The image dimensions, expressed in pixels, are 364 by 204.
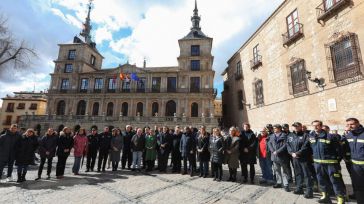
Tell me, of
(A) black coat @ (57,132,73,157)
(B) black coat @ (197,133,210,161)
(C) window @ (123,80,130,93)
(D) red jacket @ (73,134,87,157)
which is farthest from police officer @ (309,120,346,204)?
(C) window @ (123,80,130,93)

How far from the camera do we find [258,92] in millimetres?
19547

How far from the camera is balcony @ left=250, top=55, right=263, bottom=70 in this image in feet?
62.0

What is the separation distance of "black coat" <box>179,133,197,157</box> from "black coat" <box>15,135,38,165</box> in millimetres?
→ 5833

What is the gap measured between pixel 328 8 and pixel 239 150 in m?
10.9

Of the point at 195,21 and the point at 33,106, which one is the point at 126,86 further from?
the point at 33,106

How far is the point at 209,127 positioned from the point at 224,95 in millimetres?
6197

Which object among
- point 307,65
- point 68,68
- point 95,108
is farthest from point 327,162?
point 68,68

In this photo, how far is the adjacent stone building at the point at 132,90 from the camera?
101 feet

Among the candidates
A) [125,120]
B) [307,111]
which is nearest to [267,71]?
[307,111]

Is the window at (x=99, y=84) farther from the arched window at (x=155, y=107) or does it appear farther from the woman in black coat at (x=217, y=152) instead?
the woman in black coat at (x=217, y=152)

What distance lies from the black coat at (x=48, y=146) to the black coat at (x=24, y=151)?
302 mm

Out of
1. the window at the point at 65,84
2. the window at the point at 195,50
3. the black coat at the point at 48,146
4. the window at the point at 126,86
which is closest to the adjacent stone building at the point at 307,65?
the window at the point at 195,50

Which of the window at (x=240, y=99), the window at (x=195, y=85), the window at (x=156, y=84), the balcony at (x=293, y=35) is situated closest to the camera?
the balcony at (x=293, y=35)

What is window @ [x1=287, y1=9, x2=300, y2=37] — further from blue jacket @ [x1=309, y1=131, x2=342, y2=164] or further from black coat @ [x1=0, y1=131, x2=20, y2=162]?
black coat @ [x1=0, y1=131, x2=20, y2=162]
